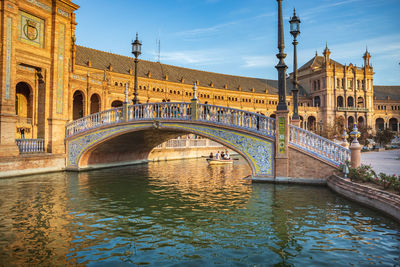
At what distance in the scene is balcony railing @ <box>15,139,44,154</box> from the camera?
56.7 ft

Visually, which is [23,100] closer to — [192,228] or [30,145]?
[30,145]

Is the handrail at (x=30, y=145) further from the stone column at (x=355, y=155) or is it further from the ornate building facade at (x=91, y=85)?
the stone column at (x=355, y=155)

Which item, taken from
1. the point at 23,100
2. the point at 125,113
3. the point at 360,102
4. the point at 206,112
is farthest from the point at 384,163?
the point at 360,102

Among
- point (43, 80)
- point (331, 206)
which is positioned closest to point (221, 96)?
point (43, 80)

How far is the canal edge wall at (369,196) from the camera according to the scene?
8.05 meters

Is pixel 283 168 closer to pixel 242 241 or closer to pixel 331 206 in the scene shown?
pixel 331 206

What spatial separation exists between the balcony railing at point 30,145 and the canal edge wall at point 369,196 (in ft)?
53.2

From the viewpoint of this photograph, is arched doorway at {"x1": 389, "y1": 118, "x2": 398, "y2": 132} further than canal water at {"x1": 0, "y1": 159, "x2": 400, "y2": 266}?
Yes

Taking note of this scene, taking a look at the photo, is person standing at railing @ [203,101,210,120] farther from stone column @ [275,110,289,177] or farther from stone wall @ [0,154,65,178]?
stone wall @ [0,154,65,178]

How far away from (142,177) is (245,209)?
354 inches

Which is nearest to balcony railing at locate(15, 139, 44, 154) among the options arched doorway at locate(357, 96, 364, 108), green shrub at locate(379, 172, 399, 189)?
green shrub at locate(379, 172, 399, 189)

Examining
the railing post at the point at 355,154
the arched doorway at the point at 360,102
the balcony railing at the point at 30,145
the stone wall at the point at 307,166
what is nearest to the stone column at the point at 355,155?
the railing post at the point at 355,154

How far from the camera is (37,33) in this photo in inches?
723

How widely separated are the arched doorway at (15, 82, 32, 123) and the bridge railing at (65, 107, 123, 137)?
14.9ft
